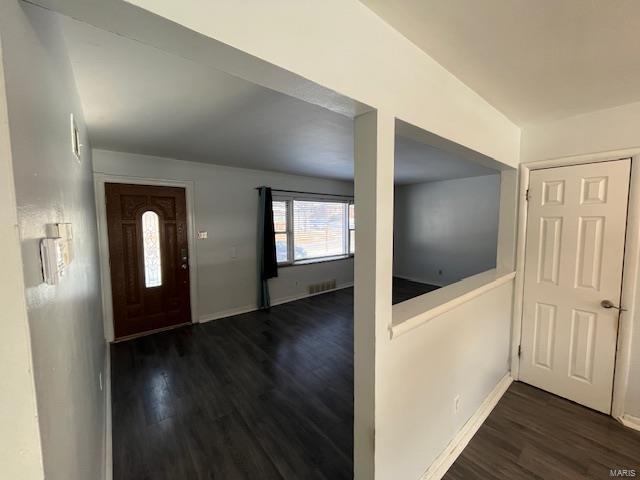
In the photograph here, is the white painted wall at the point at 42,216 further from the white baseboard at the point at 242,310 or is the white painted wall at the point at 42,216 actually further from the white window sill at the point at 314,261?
the white window sill at the point at 314,261

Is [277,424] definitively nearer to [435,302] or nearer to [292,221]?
[435,302]

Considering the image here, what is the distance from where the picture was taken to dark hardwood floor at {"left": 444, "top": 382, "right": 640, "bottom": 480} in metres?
1.61

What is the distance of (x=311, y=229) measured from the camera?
5.24 meters

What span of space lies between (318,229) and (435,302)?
3.91 meters

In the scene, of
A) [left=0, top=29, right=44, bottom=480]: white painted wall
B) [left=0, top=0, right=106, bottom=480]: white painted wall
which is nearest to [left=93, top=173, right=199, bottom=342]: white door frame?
[left=0, top=0, right=106, bottom=480]: white painted wall

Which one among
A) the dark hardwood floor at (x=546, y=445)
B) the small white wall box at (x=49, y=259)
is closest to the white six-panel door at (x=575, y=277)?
the dark hardwood floor at (x=546, y=445)

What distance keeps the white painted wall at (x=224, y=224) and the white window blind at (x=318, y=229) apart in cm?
54

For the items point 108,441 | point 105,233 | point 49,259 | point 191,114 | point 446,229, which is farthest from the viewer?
point 446,229

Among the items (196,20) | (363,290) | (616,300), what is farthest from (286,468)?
(616,300)

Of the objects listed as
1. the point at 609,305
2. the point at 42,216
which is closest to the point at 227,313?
the point at 42,216

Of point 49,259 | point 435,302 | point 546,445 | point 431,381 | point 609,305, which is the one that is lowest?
point 546,445

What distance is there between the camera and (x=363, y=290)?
3.83ft

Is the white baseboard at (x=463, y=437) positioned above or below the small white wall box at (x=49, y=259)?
below

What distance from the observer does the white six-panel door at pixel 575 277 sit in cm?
197
